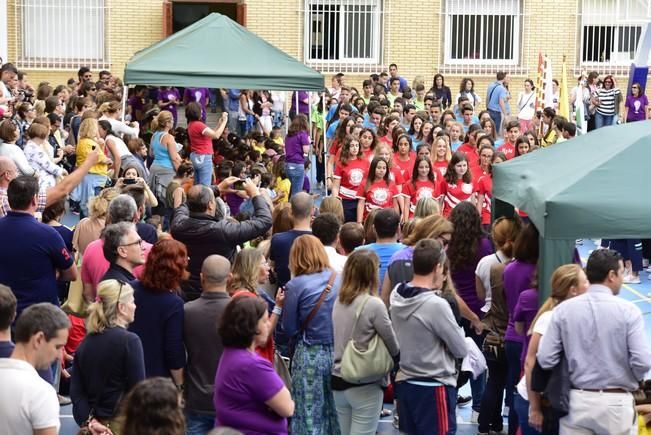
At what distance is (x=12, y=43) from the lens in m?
30.6

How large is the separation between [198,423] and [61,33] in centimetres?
2409

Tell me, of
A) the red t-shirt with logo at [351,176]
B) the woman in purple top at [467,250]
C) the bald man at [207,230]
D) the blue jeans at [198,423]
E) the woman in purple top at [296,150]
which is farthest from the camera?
the woman in purple top at [296,150]

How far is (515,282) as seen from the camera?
29.7 feet

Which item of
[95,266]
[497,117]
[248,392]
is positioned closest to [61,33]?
[497,117]

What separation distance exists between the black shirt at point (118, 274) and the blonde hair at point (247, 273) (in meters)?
0.70

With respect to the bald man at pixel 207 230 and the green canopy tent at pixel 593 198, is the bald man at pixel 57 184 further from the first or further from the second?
the green canopy tent at pixel 593 198

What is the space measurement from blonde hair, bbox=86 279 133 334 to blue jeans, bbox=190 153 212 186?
11.0 metres

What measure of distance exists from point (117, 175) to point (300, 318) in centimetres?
757

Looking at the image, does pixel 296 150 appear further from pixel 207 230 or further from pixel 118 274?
pixel 118 274

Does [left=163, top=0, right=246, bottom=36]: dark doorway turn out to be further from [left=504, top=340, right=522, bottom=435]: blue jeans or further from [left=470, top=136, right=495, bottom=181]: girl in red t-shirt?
[left=504, top=340, right=522, bottom=435]: blue jeans

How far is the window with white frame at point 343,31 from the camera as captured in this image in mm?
31922

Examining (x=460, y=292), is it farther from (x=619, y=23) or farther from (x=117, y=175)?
(x=619, y=23)

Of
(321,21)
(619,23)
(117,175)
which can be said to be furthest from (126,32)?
(117,175)

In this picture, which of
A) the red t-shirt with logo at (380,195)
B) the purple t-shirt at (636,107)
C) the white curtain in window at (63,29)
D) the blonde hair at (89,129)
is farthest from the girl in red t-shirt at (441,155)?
the white curtain in window at (63,29)
